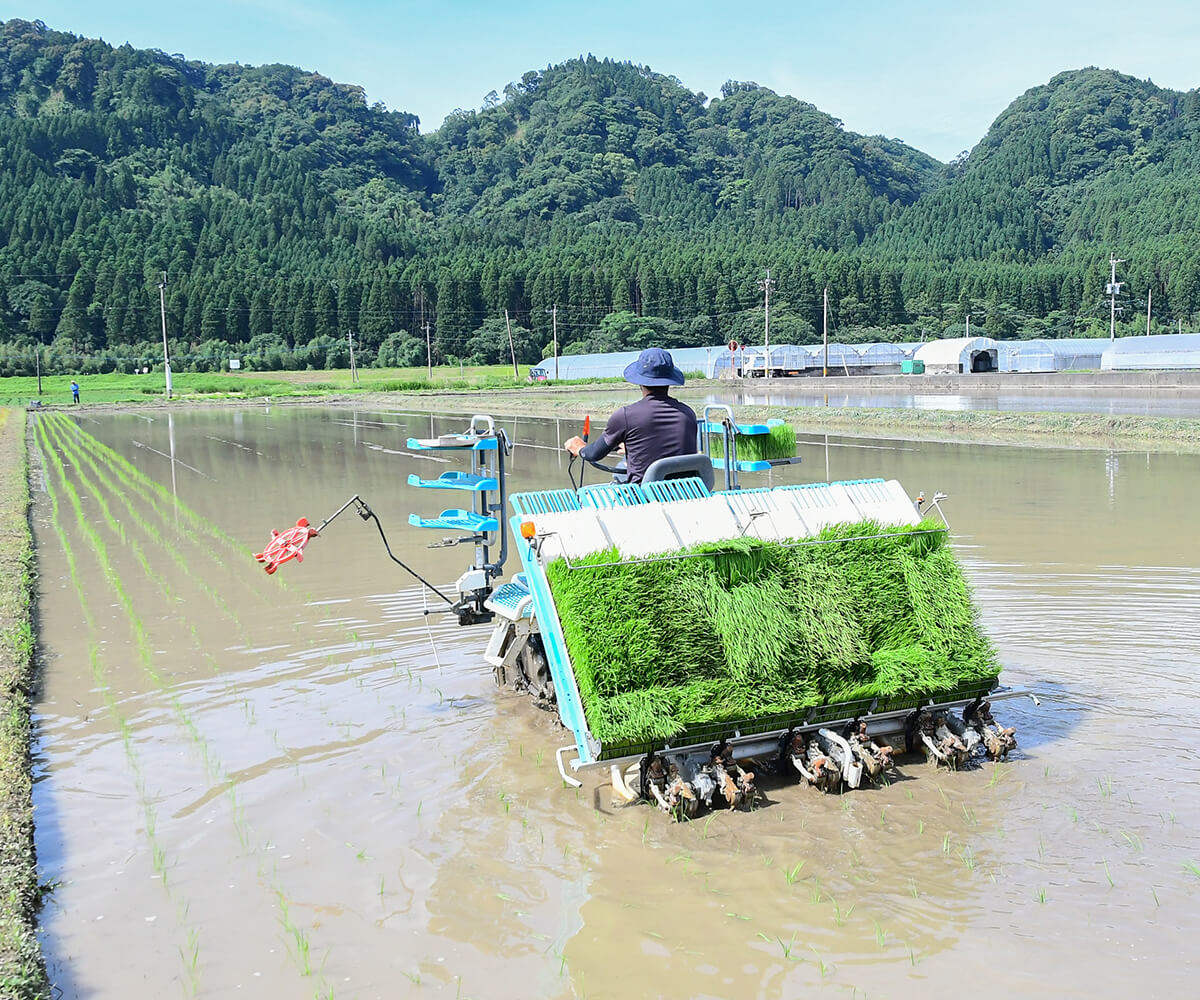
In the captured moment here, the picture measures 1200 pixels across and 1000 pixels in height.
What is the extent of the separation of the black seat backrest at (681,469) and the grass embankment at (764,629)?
2.81 ft

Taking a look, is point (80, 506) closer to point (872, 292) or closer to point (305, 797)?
point (305, 797)

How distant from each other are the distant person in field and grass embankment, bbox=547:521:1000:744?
1114 millimetres

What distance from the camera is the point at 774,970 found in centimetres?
430

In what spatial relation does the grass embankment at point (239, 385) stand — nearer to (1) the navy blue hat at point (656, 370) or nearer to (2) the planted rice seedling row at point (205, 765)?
(2) the planted rice seedling row at point (205, 765)

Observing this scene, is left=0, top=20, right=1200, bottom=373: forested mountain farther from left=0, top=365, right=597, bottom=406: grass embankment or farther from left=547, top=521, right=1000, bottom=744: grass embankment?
left=547, top=521, right=1000, bottom=744: grass embankment

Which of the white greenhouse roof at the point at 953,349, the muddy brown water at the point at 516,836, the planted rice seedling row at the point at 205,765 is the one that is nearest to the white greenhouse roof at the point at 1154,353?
the white greenhouse roof at the point at 953,349

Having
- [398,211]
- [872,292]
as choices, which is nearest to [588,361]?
[872,292]

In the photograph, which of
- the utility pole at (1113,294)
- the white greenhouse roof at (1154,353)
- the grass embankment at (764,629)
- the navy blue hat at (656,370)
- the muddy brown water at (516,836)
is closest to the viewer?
the muddy brown water at (516,836)

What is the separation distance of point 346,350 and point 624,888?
112 meters

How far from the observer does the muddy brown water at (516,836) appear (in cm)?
438

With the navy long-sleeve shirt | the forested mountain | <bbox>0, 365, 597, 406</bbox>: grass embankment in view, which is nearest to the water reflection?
<bbox>0, 365, 597, 406</bbox>: grass embankment

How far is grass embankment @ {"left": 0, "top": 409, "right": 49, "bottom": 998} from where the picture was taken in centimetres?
422

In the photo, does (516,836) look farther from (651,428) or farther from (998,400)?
(998,400)

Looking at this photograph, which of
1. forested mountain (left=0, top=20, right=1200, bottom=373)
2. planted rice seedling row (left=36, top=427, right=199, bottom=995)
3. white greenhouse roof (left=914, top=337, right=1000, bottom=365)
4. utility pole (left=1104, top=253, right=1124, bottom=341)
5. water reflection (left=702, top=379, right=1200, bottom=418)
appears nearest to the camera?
planted rice seedling row (left=36, top=427, right=199, bottom=995)
